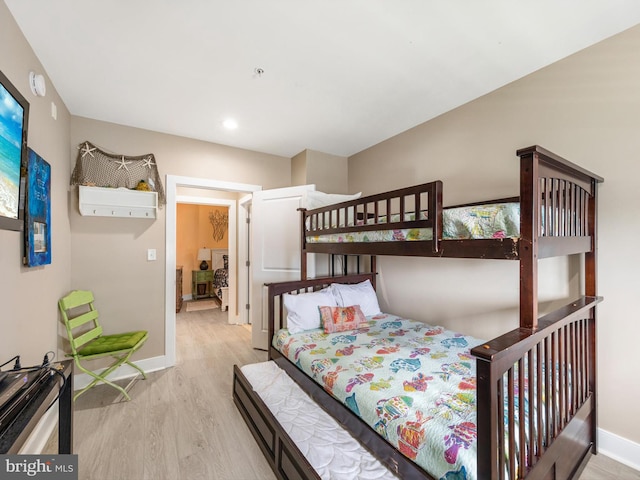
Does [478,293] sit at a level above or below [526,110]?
below

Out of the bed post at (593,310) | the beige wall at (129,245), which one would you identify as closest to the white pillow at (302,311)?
the beige wall at (129,245)

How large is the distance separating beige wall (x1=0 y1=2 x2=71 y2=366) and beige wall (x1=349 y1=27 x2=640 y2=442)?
2.95 metres

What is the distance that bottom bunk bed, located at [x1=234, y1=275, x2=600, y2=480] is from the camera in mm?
963

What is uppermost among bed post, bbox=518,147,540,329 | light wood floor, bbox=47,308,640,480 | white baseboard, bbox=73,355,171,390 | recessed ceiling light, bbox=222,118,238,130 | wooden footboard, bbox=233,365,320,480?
recessed ceiling light, bbox=222,118,238,130

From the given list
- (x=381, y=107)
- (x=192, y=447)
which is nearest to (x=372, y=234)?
(x=381, y=107)

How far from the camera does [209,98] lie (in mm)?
2301

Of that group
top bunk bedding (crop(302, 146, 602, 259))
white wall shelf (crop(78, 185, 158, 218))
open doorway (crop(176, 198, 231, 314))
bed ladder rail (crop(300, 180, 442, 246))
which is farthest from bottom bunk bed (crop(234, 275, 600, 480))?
open doorway (crop(176, 198, 231, 314))

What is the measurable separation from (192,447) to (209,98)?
8.41 ft

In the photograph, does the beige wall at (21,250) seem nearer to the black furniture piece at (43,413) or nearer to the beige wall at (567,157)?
the black furniture piece at (43,413)

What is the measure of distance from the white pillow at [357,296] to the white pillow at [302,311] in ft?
0.75

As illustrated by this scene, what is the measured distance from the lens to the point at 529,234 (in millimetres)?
1167

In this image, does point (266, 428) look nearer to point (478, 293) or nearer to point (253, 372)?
point (253, 372)

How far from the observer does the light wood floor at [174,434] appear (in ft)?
5.17

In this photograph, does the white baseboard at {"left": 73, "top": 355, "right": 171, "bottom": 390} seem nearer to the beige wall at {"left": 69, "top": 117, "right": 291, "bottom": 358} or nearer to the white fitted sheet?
the beige wall at {"left": 69, "top": 117, "right": 291, "bottom": 358}
